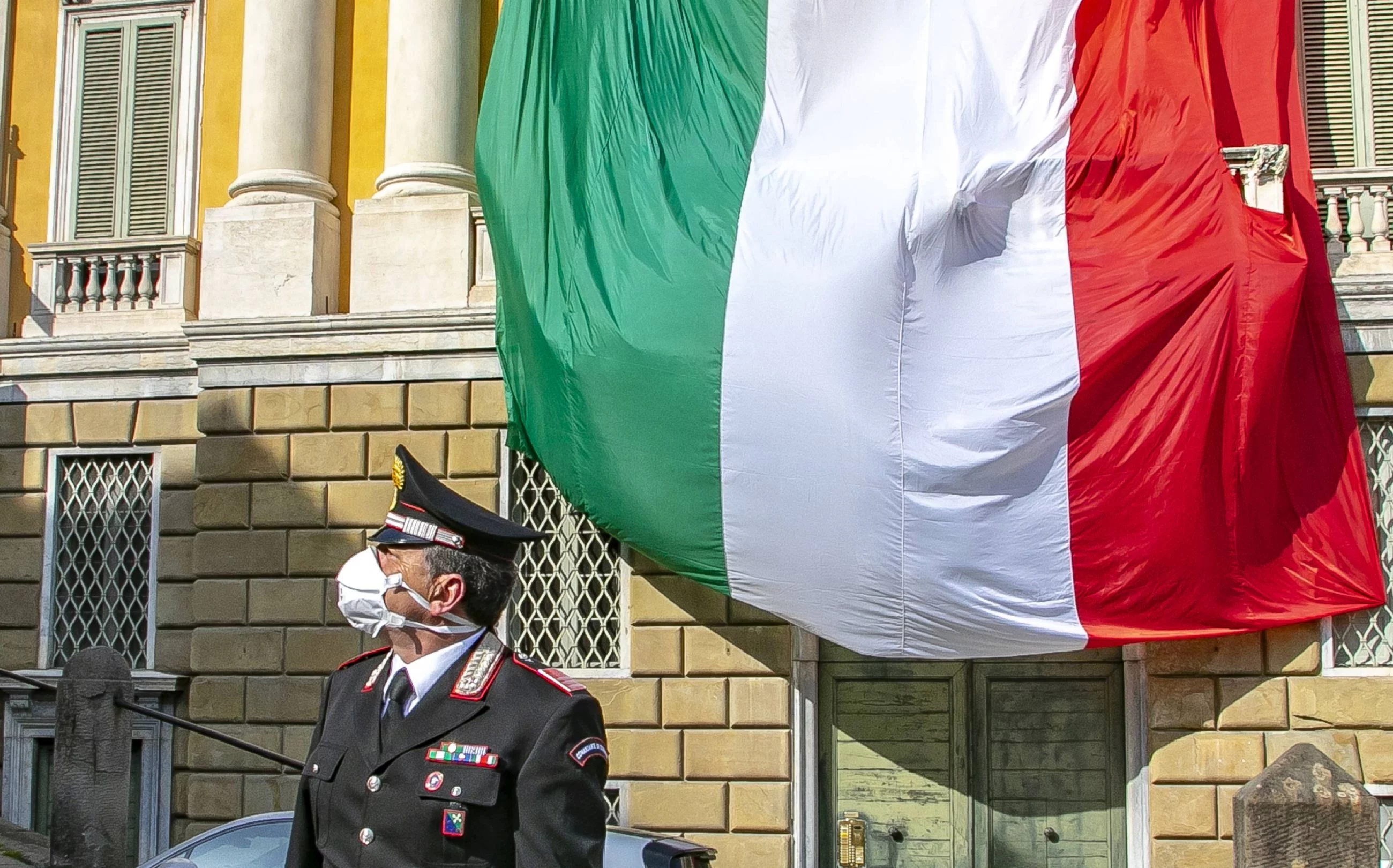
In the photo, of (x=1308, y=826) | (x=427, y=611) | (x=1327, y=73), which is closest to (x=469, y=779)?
(x=427, y=611)

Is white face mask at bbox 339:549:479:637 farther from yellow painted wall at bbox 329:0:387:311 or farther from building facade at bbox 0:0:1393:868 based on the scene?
yellow painted wall at bbox 329:0:387:311

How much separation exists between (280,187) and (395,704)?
30.5 feet

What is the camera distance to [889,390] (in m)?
9.85

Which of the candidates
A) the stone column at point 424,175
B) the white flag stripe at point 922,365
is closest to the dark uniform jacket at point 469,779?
the white flag stripe at point 922,365

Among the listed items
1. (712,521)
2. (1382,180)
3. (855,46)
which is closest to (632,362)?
(712,521)

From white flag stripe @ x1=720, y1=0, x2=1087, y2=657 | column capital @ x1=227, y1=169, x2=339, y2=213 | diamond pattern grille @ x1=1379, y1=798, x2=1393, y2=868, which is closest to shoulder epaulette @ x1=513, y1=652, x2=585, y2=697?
white flag stripe @ x1=720, y1=0, x2=1087, y2=657

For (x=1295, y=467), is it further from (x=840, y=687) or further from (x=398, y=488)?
(x=398, y=488)

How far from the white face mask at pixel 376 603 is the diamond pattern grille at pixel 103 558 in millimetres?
9413

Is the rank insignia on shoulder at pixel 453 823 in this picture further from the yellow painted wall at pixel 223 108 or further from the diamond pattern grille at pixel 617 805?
the yellow painted wall at pixel 223 108

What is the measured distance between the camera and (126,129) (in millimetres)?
13875

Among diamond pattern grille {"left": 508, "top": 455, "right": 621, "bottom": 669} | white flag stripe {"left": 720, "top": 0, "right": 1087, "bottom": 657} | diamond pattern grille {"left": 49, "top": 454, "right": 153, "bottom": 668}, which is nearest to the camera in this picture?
white flag stripe {"left": 720, "top": 0, "right": 1087, "bottom": 657}

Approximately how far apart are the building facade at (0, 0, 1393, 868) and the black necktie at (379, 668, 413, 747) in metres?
7.33

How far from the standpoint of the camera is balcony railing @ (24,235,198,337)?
13.2 meters

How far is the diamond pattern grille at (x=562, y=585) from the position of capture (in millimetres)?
11750
